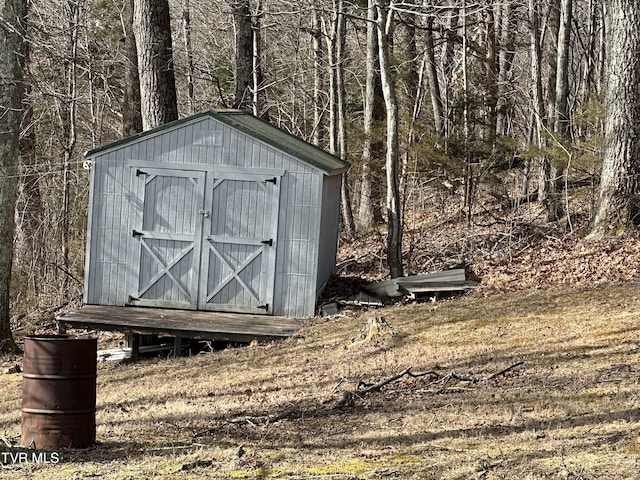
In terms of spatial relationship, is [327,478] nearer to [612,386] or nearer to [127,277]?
[612,386]

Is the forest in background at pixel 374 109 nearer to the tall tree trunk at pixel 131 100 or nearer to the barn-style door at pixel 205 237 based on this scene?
the tall tree trunk at pixel 131 100

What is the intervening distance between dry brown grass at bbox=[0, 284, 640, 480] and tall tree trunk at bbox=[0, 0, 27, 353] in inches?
96.7

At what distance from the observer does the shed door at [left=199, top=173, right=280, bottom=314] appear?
13.8 metres

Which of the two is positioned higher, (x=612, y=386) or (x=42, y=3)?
(x=42, y=3)

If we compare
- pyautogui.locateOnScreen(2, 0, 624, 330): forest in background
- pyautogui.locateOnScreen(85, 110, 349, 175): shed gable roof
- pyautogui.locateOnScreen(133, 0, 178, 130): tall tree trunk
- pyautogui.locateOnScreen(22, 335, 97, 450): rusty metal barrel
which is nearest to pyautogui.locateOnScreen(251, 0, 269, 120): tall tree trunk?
pyautogui.locateOnScreen(2, 0, 624, 330): forest in background

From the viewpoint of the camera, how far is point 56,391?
23.5 ft

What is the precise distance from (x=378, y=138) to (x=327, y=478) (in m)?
12.9

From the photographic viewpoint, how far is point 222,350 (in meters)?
13.0

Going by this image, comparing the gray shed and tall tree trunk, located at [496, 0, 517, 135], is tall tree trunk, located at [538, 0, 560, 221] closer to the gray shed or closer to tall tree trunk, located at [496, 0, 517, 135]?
tall tree trunk, located at [496, 0, 517, 135]

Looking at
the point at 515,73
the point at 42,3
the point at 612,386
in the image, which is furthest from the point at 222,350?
the point at 515,73

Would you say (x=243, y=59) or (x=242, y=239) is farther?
(x=243, y=59)

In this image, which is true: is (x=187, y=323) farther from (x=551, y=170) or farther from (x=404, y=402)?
(x=551, y=170)

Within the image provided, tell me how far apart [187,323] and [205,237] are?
139cm

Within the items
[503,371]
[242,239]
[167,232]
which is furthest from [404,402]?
[167,232]
